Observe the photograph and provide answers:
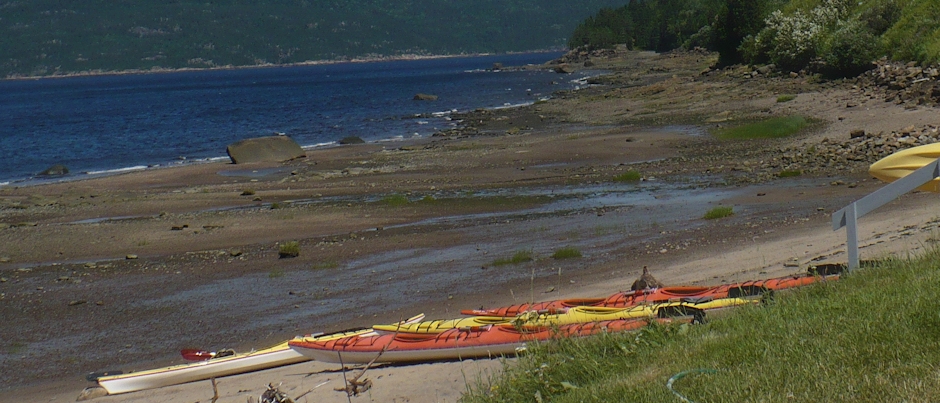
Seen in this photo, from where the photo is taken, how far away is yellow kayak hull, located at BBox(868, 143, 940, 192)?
23.9 ft

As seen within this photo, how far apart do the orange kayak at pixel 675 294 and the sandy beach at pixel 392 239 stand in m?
0.97

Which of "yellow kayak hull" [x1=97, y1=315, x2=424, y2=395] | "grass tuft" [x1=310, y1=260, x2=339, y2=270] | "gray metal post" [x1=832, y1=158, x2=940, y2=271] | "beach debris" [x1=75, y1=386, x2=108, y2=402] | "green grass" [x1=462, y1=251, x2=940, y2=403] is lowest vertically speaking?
"grass tuft" [x1=310, y1=260, x2=339, y2=270]

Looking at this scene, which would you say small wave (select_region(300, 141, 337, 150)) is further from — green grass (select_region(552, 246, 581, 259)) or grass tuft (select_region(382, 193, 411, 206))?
green grass (select_region(552, 246, 581, 259))

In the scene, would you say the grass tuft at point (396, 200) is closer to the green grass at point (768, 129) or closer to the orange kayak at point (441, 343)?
the orange kayak at point (441, 343)

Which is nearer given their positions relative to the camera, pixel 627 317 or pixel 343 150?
pixel 627 317

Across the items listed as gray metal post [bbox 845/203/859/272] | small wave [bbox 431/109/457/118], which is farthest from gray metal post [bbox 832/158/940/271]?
small wave [bbox 431/109/457/118]

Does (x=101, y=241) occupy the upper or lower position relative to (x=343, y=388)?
lower

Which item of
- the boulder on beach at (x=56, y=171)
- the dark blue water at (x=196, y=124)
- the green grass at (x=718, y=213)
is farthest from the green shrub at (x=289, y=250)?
the boulder on beach at (x=56, y=171)

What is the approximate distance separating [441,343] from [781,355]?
12.1ft

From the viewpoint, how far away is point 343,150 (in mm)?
36406

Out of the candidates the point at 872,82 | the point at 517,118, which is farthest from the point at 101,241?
the point at 517,118

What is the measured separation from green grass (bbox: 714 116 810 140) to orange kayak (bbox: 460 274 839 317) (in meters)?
19.4

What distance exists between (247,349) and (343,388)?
3.06m

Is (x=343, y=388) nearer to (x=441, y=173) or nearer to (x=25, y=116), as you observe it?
(x=441, y=173)
